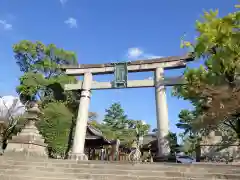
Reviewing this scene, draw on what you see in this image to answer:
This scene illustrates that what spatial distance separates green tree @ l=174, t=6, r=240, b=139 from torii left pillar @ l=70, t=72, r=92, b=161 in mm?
6626

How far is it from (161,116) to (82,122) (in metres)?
4.86

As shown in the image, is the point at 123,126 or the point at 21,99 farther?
the point at 123,126

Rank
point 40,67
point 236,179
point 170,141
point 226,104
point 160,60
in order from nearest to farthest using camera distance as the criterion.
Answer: point 236,179 → point 226,104 → point 170,141 → point 160,60 → point 40,67

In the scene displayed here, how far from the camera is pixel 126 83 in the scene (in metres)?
15.4

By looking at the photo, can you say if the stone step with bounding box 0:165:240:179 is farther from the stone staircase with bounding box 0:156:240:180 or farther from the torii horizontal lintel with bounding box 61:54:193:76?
the torii horizontal lintel with bounding box 61:54:193:76

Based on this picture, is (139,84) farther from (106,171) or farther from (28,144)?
(106,171)

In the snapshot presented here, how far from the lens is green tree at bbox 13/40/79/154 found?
Answer: 52.3 feet

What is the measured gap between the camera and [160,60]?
48.7ft

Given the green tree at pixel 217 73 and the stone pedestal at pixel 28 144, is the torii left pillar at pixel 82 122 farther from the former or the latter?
the green tree at pixel 217 73

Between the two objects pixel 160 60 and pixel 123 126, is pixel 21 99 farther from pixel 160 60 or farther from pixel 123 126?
pixel 123 126

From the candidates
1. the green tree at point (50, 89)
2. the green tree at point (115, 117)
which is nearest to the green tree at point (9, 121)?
the green tree at point (50, 89)

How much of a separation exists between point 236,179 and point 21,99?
22962 mm

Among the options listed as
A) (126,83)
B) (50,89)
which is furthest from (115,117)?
(126,83)

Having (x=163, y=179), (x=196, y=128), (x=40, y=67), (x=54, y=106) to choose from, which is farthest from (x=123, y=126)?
(x=163, y=179)
